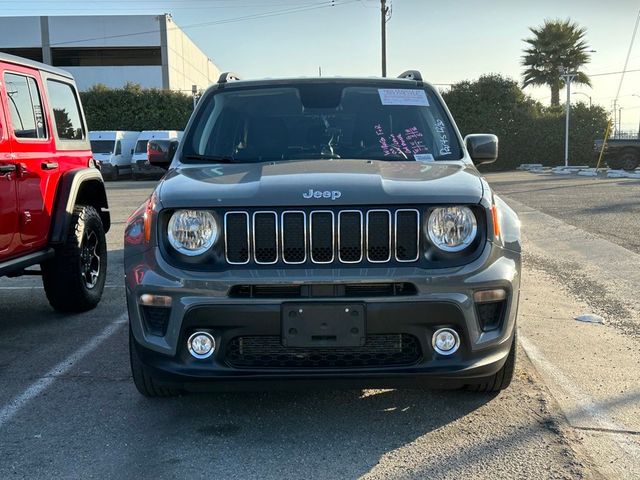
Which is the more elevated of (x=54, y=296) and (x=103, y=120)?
(x=103, y=120)

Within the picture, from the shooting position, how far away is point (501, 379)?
12.1 feet

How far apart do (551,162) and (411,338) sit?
3345 cm

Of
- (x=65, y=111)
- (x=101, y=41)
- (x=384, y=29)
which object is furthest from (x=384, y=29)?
(x=65, y=111)

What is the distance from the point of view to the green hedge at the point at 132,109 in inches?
1372

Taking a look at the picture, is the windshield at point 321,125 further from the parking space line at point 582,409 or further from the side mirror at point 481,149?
the parking space line at point 582,409

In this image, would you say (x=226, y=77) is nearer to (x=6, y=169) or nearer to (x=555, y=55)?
(x=6, y=169)

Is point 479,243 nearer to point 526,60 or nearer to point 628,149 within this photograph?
point 628,149

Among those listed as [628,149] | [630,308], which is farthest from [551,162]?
[630,308]

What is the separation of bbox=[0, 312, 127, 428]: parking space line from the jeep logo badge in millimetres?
2116

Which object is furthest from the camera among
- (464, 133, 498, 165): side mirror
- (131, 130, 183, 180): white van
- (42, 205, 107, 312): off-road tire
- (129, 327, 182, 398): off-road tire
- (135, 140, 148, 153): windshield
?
(135, 140, 148, 153): windshield

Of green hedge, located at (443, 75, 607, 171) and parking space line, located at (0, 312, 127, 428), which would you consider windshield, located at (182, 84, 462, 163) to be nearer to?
parking space line, located at (0, 312, 127, 428)

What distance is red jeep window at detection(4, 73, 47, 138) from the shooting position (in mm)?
4914

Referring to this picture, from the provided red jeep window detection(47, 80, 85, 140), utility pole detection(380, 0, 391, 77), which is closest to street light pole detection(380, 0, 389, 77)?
utility pole detection(380, 0, 391, 77)

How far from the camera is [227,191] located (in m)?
3.21
